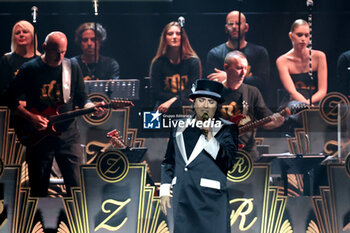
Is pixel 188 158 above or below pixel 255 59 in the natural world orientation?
below

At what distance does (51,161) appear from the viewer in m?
5.09

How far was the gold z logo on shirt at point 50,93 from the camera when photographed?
506cm

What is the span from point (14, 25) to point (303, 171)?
10.2 ft

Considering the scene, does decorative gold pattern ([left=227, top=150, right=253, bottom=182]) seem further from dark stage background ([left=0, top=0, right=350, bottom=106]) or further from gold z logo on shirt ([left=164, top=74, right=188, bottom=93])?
gold z logo on shirt ([left=164, top=74, right=188, bottom=93])

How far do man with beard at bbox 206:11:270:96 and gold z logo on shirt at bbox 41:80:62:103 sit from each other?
1463mm

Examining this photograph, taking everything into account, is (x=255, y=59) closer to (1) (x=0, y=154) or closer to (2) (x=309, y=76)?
(2) (x=309, y=76)

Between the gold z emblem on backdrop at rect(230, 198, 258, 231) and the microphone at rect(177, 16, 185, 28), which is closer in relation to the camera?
the gold z emblem on backdrop at rect(230, 198, 258, 231)

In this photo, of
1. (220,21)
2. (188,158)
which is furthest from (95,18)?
(188,158)

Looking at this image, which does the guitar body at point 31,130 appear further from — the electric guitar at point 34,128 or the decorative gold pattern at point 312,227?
the decorative gold pattern at point 312,227

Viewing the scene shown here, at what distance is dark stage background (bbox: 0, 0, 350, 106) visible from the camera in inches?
202

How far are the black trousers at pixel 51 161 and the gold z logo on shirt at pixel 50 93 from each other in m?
0.38

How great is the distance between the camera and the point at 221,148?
348 centimetres

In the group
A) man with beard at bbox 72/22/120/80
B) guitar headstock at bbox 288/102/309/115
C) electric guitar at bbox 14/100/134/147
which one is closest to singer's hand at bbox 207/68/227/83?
guitar headstock at bbox 288/102/309/115

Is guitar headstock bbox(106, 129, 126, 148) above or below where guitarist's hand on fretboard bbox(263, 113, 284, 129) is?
below
